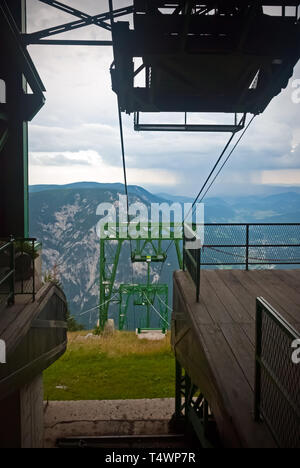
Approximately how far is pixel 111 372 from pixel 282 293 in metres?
8.15

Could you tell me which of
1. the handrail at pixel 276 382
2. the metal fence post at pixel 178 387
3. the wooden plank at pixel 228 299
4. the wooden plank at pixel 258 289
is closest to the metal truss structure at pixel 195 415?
the metal fence post at pixel 178 387

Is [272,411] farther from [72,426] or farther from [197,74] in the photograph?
[72,426]

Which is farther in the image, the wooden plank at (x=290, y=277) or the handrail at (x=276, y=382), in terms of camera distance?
the wooden plank at (x=290, y=277)

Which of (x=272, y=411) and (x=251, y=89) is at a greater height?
(x=251, y=89)

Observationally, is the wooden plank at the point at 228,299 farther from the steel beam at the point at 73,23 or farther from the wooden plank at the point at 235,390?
the steel beam at the point at 73,23

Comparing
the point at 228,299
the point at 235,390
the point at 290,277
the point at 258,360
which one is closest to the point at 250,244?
the point at 290,277

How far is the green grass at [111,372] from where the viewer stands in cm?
1184

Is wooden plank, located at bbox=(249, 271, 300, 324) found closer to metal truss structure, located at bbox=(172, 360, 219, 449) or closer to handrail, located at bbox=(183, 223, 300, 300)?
handrail, located at bbox=(183, 223, 300, 300)

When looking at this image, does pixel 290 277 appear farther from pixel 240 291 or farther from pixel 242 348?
pixel 242 348

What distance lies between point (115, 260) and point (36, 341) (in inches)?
777

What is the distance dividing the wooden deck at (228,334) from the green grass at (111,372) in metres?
5.02

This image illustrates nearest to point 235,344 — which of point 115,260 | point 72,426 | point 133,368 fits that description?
point 72,426

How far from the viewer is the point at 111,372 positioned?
44.1 feet

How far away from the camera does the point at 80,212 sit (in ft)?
575
